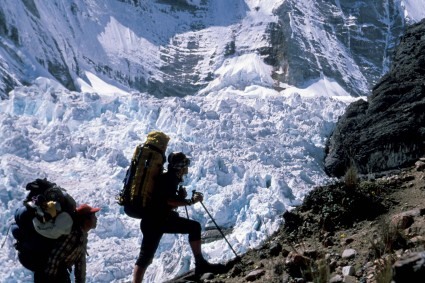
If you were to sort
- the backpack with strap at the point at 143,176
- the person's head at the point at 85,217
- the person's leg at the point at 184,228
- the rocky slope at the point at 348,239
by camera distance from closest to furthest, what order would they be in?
the rocky slope at the point at 348,239 → the person's head at the point at 85,217 → the backpack with strap at the point at 143,176 → the person's leg at the point at 184,228

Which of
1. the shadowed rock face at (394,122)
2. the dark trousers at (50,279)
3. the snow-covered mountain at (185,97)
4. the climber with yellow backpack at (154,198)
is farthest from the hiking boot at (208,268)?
the shadowed rock face at (394,122)

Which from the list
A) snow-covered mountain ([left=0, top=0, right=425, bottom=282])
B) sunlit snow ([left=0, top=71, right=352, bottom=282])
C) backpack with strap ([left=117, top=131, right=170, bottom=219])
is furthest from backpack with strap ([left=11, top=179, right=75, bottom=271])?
sunlit snow ([left=0, top=71, right=352, bottom=282])

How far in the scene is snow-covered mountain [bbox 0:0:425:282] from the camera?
2278cm

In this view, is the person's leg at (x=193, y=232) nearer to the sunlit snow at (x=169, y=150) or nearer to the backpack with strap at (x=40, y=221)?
the backpack with strap at (x=40, y=221)

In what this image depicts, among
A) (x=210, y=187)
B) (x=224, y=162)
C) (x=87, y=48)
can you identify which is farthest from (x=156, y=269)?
(x=87, y=48)

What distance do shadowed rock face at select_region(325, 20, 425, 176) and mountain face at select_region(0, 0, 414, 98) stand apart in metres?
31.7

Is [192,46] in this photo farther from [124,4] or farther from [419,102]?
[419,102]

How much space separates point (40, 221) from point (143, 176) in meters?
0.71

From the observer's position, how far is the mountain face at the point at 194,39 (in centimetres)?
4822

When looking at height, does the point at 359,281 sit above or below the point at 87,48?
below

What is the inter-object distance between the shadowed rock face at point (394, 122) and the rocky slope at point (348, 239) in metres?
6.75

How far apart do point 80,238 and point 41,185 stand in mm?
402

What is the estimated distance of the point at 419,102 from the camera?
12.4 metres

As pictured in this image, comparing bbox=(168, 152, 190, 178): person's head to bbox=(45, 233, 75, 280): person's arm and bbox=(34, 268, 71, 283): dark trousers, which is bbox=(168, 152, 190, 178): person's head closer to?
bbox=(45, 233, 75, 280): person's arm
